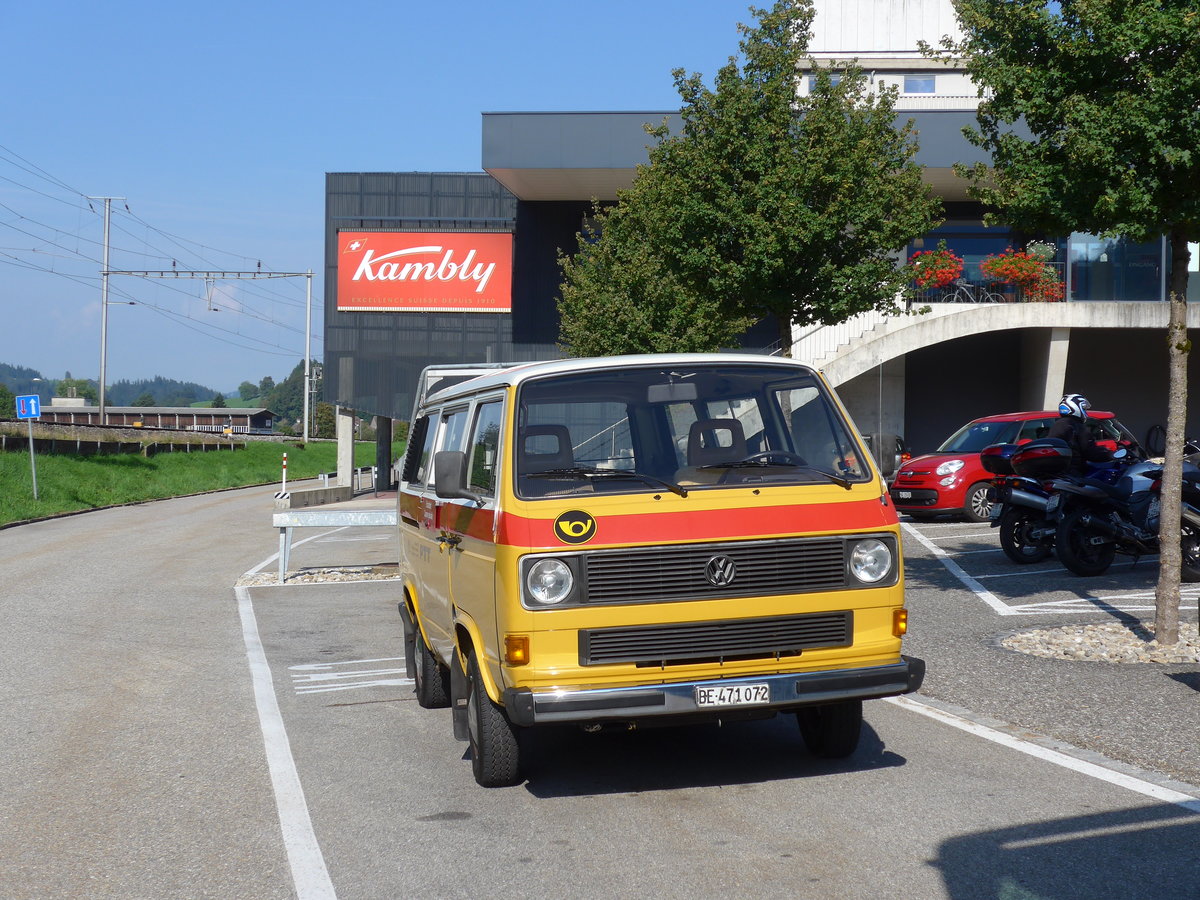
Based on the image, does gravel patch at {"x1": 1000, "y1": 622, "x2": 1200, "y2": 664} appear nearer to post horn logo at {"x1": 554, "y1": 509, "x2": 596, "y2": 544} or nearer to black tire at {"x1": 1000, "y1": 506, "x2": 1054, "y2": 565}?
black tire at {"x1": 1000, "y1": 506, "x2": 1054, "y2": 565}

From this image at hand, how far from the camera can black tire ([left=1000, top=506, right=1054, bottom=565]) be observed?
46.6 ft

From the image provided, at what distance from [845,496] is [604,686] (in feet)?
4.69

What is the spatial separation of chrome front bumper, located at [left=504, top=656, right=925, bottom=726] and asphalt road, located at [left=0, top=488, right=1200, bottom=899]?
0.46m

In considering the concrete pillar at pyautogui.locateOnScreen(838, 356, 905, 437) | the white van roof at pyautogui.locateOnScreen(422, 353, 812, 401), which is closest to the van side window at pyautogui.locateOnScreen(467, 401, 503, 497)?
the white van roof at pyautogui.locateOnScreen(422, 353, 812, 401)

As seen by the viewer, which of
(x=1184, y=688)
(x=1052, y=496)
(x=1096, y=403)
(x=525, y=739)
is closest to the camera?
(x=525, y=739)

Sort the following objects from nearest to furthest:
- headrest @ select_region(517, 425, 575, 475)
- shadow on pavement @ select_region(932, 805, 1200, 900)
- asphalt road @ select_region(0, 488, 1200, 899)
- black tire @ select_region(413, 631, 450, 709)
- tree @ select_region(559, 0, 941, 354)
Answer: shadow on pavement @ select_region(932, 805, 1200, 900)
asphalt road @ select_region(0, 488, 1200, 899)
headrest @ select_region(517, 425, 575, 475)
black tire @ select_region(413, 631, 450, 709)
tree @ select_region(559, 0, 941, 354)

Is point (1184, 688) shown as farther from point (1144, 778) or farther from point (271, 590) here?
point (271, 590)

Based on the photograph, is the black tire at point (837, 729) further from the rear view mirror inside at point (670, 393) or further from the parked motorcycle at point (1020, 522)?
the parked motorcycle at point (1020, 522)

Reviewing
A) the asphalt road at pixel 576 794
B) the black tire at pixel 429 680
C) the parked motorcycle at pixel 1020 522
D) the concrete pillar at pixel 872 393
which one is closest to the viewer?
the asphalt road at pixel 576 794

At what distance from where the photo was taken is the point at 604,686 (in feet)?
18.5

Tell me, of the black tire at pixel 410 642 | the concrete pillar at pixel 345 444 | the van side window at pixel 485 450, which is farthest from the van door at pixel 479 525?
the concrete pillar at pixel 345 444

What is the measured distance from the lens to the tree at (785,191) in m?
17.5

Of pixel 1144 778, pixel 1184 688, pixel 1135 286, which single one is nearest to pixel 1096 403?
pixel 1135 286

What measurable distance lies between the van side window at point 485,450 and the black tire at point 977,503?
587 inches
